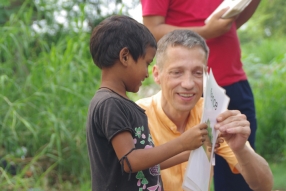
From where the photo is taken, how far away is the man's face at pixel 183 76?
8.89 feet

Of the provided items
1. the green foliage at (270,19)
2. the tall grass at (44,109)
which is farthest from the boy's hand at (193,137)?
the green foliage at (270,19)

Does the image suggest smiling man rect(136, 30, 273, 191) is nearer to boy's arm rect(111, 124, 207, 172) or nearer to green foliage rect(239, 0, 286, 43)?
boy's arm rect(111, 124, 207, 172)

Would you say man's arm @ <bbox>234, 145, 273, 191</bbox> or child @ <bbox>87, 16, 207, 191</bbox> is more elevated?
child @ <bbox>87, 16, 207, 191</bbox>

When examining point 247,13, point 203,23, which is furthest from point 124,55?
point 247,13

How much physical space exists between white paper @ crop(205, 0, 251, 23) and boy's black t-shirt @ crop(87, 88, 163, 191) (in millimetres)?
1179

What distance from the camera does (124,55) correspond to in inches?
86.3

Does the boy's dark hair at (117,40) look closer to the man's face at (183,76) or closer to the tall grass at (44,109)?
the man's face at (183,76)

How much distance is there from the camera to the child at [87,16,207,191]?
2094 millimetres

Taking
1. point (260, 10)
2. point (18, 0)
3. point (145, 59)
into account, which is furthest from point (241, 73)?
point (260, 10)

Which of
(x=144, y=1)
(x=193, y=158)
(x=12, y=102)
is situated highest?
(x=144, y=1)

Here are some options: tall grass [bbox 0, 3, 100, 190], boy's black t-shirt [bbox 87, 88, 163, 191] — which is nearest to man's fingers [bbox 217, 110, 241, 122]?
boy's black t-shirt [bbox 87, 88, 163, 191]

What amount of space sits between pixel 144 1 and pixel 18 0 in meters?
2.66

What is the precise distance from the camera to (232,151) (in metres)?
2.81

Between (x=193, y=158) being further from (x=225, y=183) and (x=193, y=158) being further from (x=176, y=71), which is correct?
(x=225, y=183)
